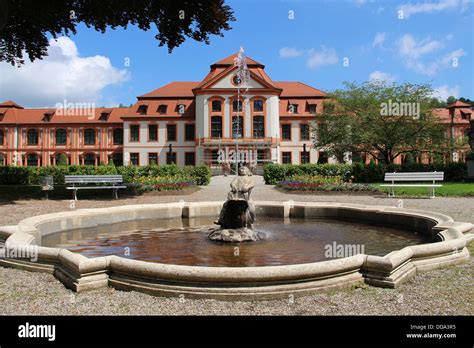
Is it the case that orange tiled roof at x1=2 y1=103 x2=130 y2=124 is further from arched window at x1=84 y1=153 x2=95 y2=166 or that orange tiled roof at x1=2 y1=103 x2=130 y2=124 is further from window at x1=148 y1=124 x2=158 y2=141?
arched window at x1=84 y1=153 x2=95 y2=166

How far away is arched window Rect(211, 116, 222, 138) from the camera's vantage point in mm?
50656

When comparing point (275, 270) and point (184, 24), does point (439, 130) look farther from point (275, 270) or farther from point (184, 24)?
point (275, 270)

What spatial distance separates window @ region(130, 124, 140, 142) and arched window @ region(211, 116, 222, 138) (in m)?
11.2

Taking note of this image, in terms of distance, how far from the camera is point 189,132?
53.7 m

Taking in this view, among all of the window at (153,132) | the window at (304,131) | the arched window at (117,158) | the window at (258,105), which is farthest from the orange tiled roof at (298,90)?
the arched window at (117,158)

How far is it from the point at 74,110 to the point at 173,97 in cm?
1717

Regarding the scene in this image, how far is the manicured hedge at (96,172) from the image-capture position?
24.9 metres

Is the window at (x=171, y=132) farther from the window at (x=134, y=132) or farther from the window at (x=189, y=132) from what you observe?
the window at (x=134, y=132)

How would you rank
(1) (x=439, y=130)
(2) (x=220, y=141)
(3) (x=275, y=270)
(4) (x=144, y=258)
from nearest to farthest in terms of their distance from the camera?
(3) (x=275, y=270) < (4) (x=144, y=258) < (1) (x=439, y=130) < (2) (x=220, y=141)

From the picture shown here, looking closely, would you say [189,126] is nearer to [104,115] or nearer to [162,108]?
[162,108]

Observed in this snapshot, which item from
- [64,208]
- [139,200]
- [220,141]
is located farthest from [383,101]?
[64,208]

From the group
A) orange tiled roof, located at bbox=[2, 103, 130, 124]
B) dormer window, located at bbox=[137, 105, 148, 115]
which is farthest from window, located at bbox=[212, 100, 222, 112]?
orange tiled roof, located at bbox=[2, 103, 130, 124]

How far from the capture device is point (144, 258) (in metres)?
6.05

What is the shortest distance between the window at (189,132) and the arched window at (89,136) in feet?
47.4
